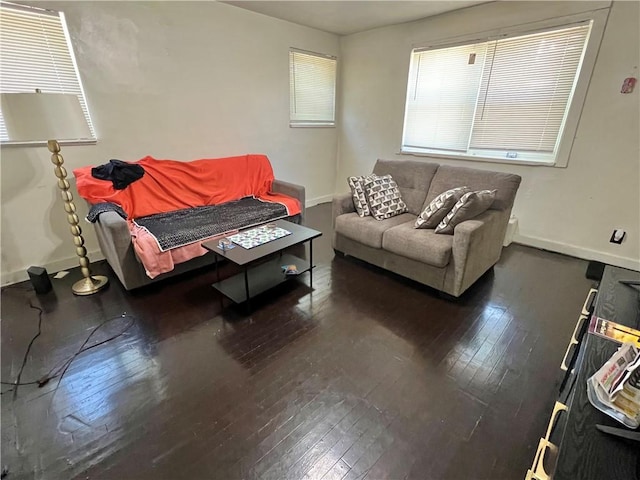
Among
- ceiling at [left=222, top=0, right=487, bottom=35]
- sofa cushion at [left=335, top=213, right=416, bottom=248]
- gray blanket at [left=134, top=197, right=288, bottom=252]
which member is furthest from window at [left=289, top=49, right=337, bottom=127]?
sofa cushion at [left=335, top=213, right=416, bottom=248]

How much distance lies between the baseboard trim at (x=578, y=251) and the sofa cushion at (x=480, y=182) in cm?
106

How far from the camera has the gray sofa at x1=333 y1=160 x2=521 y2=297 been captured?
2221 mm

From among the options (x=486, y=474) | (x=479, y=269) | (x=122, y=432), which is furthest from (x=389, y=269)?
(x=122, y=432)

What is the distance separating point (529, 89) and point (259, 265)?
317 centimetres

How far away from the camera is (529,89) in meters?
3.04

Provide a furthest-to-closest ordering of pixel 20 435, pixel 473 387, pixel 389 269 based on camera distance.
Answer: pixel 389 269 < pixel 473 387 < pixel 20 435

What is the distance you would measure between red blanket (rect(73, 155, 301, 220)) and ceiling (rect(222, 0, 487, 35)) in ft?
5.13

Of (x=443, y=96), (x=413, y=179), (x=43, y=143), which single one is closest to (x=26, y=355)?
(x=43, y=143)

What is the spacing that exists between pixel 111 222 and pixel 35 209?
3.14 feet

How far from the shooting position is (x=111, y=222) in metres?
2.17

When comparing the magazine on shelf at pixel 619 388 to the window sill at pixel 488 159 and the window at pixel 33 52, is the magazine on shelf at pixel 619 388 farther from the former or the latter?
the window at pixel 33 52

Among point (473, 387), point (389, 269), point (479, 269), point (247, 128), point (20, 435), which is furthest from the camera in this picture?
point (247, 128)

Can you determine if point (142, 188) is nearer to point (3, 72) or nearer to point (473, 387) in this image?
point (3, 72)

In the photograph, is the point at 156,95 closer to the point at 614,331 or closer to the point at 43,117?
the point at 43,117
